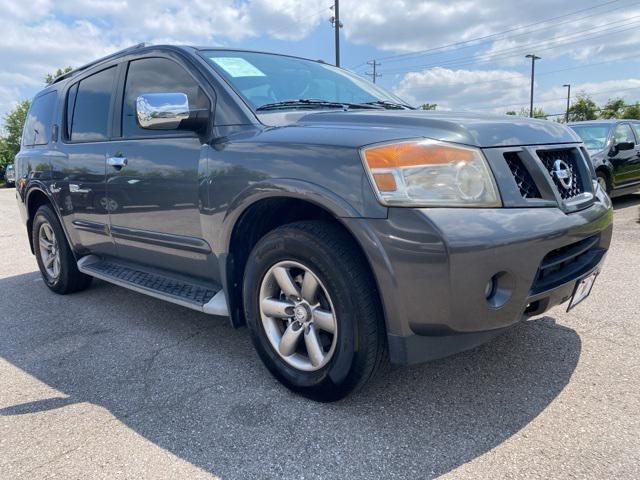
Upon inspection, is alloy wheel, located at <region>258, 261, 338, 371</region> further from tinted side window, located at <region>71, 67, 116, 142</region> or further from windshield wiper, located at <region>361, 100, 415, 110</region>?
tinted side window, located at <region>71, 67, 116, 142</region>

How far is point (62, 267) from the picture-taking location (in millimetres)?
4422

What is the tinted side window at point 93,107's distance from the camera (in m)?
3.68

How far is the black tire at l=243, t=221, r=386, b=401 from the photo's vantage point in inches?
83.1

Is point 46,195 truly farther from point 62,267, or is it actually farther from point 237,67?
point 237,67

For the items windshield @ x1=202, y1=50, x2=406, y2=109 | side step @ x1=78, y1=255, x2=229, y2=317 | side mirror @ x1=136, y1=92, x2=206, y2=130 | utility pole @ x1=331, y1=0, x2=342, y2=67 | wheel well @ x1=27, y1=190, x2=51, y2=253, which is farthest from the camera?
utility pole @ x1=331, y1=0, x2=342, y2=67

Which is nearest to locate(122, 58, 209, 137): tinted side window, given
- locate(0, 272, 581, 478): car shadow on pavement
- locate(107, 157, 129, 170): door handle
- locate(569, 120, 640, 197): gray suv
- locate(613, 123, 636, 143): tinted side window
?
locate(107, 157, 129, 170): door handle

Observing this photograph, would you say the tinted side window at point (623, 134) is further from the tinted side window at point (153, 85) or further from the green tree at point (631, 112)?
the green tree at point (631, 112)

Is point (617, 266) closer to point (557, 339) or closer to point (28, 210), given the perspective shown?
point (557, 339)

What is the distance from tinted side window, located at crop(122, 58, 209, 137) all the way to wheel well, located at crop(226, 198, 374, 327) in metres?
0.71

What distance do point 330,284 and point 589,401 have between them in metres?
1.33

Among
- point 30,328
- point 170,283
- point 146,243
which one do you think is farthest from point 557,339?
point 30,328

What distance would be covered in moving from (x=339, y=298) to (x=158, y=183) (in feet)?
4.79

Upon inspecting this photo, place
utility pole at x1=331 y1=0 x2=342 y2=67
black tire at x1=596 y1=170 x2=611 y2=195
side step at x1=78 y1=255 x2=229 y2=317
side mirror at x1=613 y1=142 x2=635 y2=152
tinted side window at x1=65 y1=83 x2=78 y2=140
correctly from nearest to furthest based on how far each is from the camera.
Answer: side step at x1=78 y1=255 x2=229 y2=317 < tinted side window at x1=65 y1=83 x2=78 y2=140 < black tire at x1=596 y1=170 x2=611 y2=195 < side mirror at x1=613 y1=142 x2=635 y2=152 < utility pole at x1=331 y1=0 x2=342 y2=67

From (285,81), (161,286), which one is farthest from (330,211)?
(161,286)
